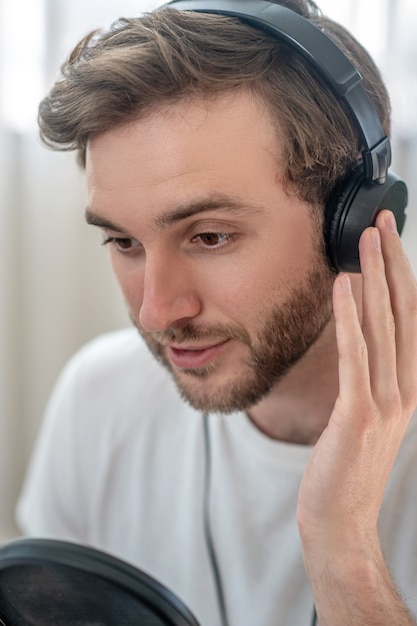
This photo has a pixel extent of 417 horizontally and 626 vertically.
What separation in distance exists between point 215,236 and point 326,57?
0.78 feet

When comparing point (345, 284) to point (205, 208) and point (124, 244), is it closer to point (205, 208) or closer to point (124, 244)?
point (205, 208)

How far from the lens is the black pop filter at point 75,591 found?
677 mm

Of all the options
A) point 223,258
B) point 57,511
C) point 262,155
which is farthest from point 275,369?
point 57,511

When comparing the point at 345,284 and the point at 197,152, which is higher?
the point at 197,152

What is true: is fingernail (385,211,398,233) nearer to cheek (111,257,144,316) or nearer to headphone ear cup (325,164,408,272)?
headphone ear cup (325,164,408,272)

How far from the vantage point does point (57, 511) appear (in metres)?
1.42

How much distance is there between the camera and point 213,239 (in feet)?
3.18

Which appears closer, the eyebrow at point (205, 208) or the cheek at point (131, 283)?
the eyebrow at point (205, 208)

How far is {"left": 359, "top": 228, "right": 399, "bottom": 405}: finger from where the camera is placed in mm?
943

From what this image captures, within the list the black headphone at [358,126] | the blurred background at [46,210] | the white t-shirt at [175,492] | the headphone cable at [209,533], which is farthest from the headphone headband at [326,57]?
the blurred background at [46,210]

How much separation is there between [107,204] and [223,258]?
16 cm

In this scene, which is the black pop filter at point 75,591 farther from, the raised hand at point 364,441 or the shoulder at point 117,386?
the shoulder at point 117,386

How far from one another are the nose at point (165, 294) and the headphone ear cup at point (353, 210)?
18cm

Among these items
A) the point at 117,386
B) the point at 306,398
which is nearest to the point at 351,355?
the point at 306,398
